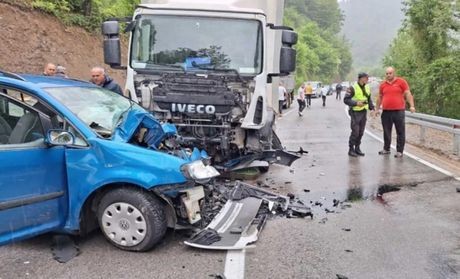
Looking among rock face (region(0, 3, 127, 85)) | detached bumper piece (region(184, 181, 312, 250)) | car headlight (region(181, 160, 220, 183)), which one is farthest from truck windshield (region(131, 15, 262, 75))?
rock face (region(0, 3, 127, 85))

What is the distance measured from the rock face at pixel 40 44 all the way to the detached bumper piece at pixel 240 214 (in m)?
12.4

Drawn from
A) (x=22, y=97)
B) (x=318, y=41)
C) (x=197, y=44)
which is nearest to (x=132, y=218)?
(x=22, y=97)

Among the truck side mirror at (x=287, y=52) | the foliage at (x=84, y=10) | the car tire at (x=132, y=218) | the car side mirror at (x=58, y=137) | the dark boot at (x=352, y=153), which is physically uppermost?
the foliage at (x=84, y=10)

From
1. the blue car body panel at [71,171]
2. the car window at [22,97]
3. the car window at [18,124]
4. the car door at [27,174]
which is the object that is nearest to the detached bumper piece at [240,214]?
the blue car body panel at [71,171]

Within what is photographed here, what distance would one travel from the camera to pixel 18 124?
184 inches

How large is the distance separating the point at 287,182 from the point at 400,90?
3.83 meters

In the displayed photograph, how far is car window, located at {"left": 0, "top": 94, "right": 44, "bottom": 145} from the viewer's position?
456 centimetres

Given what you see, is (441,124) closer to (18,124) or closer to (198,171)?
(198,171)

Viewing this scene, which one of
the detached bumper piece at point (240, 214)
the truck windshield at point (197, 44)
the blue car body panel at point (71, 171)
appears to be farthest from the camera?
the truck windshield at point (197, 44)

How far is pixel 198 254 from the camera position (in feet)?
15.6

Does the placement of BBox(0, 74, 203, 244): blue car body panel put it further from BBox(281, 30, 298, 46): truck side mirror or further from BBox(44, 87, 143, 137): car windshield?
BBox(281, 30, 298, 46): truck side mirror

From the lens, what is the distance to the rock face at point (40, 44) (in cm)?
1730

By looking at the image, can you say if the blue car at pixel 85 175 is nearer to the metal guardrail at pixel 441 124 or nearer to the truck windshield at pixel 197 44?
the truck windshield at pixel 197 44

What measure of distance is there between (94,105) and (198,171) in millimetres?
1326
